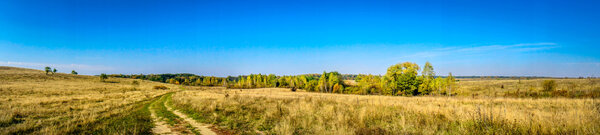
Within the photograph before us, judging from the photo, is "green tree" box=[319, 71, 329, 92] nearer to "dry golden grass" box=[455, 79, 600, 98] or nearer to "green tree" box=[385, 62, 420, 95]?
"green tree" box=[385, 62, 420, 95]

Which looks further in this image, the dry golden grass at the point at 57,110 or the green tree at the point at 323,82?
the green tree at the point at 323,82

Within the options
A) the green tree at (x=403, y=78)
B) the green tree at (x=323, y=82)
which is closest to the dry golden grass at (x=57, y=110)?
the green tree at (x=403, y=78)

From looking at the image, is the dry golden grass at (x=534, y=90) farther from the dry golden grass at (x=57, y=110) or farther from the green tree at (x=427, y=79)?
the dry golden grass at (x=57, y=110)

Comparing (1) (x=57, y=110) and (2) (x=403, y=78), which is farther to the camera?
(2) (x=403, y=78)

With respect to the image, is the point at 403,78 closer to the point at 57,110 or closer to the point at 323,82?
the point at 323,82

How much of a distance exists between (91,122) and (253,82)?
10799 centimetres

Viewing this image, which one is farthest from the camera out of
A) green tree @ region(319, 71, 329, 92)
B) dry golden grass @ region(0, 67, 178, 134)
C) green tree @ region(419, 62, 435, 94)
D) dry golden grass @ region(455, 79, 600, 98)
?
green tree @ region(319, 71, 329, 92)

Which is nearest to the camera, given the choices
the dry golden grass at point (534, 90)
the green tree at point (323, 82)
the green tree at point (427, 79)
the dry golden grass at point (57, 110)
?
the dry golden grass at point (57, 110)

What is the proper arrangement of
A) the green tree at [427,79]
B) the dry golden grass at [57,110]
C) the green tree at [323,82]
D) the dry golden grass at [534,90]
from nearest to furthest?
the dry golden grass at [57,110]
the dry golden grass at [534,90]
the green tree at [427,79]
the green tree at [323,82]

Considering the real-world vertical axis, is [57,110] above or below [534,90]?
above

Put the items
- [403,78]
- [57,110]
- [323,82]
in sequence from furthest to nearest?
[323,82], [403,78], [57,110]

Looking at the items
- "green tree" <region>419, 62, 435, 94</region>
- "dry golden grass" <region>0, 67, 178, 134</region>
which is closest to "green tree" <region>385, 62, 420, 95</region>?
"green tree" <region>419, 62, 435, 94</region>

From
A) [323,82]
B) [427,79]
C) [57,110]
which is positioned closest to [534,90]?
[427,79]


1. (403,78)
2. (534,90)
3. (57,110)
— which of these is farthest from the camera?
(403,78)
